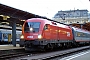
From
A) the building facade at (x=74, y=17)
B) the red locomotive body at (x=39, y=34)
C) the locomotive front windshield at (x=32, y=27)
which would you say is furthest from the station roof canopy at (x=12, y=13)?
the building facade at (x=74, y=17)

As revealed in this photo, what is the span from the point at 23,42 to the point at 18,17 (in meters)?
6.89

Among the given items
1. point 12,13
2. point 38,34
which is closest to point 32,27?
point 38,34

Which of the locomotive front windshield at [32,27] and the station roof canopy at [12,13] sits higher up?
the station roof canopy at [12,13]

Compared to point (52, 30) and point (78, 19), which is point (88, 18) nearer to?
point (78, 19)

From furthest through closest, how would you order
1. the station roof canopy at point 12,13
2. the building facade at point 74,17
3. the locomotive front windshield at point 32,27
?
the building facade at point 74,17 < the station roof canopy at point 12,13 < the locomotive front windshield at point 32,27

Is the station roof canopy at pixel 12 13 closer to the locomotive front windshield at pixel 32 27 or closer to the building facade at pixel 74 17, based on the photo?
the locomotive front windshield at pixel 32 27

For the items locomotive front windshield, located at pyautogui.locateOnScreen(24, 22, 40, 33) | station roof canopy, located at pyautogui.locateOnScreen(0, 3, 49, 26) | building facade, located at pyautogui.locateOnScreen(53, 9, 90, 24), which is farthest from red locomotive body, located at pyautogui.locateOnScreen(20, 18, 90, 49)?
building facade, located at pyautogui.locateOnScreen(53, 9, 90, 24)

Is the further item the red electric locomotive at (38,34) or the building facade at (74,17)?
the building facade at (74,17)

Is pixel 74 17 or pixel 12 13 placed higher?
pixel 12 13

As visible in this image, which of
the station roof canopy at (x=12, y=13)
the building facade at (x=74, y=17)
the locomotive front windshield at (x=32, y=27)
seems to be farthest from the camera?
the building facade at (x=74, y=17)

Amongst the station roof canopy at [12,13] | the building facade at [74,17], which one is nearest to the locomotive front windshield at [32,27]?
the station roof canopy at [12,13]

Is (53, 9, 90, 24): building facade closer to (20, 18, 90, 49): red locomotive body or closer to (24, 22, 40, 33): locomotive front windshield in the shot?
(20, 18, 90, 49): red locomotive body

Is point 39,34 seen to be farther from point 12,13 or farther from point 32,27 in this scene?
point 12,13

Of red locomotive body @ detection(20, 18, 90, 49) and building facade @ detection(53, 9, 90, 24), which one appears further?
building facade @ detection(53, 9, 90, 24)
